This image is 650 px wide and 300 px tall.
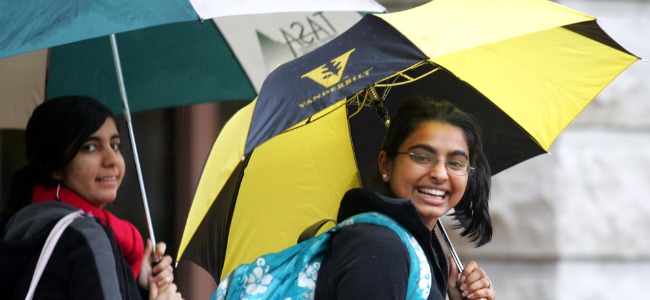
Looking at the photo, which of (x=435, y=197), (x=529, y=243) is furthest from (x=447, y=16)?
(x=529, y=243)

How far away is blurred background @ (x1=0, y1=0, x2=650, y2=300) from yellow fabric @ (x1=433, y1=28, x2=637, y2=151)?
2.11 metres

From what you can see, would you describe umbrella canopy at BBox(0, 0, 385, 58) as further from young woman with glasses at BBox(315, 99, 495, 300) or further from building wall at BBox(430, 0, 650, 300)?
building wall at BBox(430, 0, 650, 300)

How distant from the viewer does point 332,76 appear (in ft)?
11.9

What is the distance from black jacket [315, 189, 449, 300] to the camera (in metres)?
3.42

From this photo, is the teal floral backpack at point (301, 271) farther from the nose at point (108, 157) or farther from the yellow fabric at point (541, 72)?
the nose at point (108, 157)

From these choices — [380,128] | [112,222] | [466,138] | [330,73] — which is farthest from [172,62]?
[330,73]

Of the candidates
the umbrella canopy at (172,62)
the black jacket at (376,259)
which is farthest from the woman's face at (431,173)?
the umbrella canopy at (172,62)

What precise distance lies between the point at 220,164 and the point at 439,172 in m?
0.62

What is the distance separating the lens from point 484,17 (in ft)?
12.5

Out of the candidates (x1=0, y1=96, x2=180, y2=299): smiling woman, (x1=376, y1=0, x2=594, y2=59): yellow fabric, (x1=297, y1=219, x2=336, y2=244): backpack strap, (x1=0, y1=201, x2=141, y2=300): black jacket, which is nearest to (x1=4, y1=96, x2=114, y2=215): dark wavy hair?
(x1=0, y1=96, x2=180, y2=299): smiling woman

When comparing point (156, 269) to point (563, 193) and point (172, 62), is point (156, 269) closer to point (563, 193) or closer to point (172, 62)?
point (172, 62)

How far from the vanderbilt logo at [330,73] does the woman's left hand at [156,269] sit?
1.12 m

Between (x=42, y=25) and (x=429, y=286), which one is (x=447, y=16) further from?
(x=42, y=25)

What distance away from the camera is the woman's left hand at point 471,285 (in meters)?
4.13
